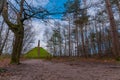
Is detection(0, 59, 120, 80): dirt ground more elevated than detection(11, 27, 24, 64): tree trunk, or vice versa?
detection(11, 27, 24, 64): tree trunk

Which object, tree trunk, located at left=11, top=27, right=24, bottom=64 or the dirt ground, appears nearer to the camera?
the dirt ground

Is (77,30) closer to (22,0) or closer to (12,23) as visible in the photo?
(12,23)

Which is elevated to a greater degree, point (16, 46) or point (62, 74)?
point (16, 46)

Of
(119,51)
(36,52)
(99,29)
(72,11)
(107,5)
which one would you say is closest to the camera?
(72,11)

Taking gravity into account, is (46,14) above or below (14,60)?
above

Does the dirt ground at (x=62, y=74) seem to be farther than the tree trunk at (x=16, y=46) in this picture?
No

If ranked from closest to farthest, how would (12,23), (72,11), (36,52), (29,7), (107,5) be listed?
(72,11) < (29,7) < (12,23) < (107,5) < (36,52)

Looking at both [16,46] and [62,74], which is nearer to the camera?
[62,74]

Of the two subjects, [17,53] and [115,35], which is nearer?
[17,53]

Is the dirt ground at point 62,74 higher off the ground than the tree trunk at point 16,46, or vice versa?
the tree trunk at point 16,46

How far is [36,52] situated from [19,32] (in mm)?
38165

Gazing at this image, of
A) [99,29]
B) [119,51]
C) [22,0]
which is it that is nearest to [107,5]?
[119,51]

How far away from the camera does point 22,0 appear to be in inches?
315

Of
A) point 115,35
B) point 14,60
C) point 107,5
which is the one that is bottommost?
point 14,60
